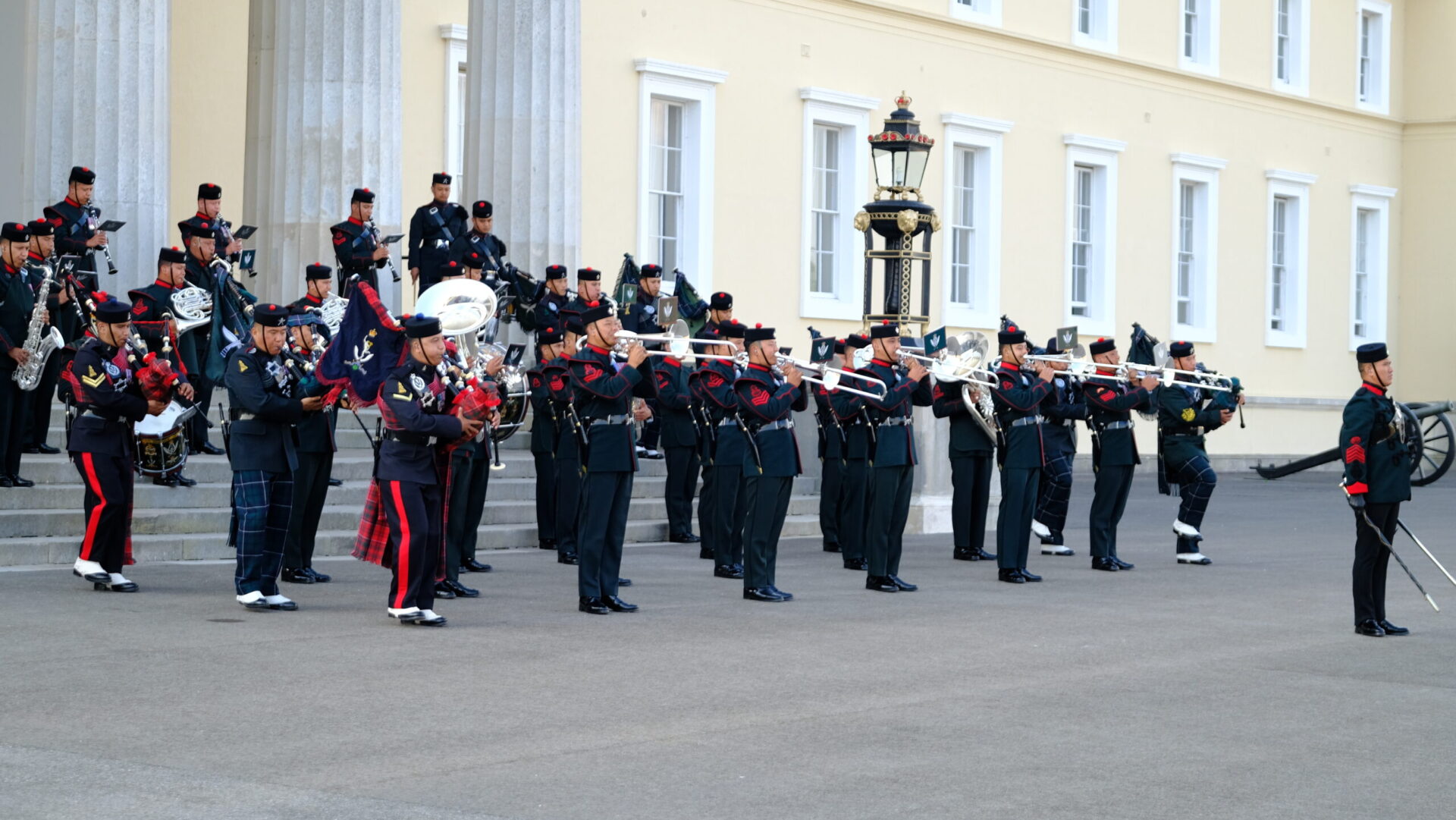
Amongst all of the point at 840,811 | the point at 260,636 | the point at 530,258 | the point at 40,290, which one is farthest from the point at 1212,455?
the point at 840,811

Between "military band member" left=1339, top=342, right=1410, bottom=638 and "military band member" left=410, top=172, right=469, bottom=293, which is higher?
"military band member" left=410, top=172, right=469, bottom=293

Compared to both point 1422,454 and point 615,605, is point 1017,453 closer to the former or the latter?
point 615,605

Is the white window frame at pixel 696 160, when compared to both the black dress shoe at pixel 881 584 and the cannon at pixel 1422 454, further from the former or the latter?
the black dress shoe at pixel 881 584

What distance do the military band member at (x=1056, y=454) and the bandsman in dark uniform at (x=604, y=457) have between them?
5.40 m

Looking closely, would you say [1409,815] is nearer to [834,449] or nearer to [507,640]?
[507,640]

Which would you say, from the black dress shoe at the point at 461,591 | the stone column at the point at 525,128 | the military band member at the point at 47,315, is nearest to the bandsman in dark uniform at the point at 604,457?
the black dress shoe at the point at 461,591

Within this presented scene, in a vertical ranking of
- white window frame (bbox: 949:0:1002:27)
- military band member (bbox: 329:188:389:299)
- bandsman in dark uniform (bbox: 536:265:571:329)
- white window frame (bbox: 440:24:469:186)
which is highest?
white window frame (bbox: 949:0:1002:27)

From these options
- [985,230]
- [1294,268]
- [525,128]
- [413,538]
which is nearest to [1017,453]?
[413,538]

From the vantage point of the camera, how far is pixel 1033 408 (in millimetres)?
14562

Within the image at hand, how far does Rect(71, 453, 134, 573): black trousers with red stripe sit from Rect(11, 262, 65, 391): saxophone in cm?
229

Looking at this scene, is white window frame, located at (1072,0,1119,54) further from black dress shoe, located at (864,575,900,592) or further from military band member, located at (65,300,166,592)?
military band member, located at (65,300,166,592)

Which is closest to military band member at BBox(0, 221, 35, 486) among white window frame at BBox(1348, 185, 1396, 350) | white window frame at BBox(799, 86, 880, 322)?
white window frame at BBox(799, 86, 880, 322)

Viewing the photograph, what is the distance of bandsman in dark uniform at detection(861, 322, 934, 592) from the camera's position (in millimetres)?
13391

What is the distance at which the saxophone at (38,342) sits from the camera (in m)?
13.8
